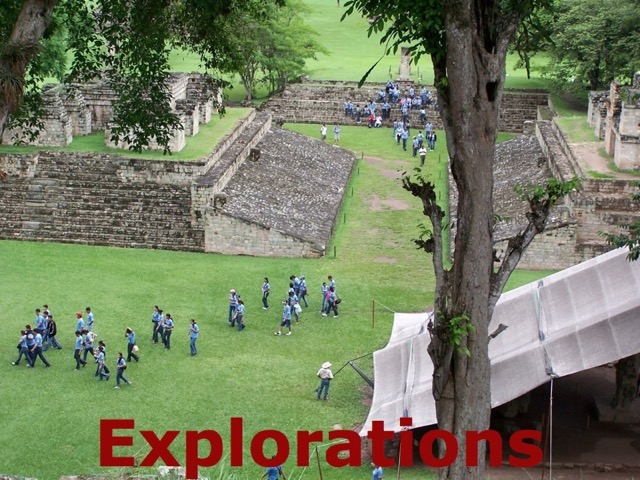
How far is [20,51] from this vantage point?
13031 millimetres

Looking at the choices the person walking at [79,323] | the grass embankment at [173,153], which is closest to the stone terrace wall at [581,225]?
the grass embankment at [173,153]

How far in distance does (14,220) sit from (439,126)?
69.7 ft

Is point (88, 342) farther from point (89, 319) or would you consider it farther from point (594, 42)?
point (594, 42)

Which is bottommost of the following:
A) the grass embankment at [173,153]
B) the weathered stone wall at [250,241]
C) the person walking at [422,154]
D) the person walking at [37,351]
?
the person walking at [37,351]

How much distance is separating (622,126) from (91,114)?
16097 millimetres

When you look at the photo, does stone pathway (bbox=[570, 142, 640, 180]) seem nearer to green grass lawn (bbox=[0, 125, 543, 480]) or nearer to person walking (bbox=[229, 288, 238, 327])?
green grass lawn (bbox=[0, 125, 543, 480])

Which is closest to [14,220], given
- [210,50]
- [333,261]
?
[333,261]

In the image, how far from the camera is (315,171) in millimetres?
38344

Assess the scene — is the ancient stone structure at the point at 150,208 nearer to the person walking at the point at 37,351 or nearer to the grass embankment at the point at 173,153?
the grass embankment at the point at 173,153

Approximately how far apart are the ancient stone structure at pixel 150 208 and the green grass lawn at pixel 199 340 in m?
0.55

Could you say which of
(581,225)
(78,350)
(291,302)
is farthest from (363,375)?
(581,225)

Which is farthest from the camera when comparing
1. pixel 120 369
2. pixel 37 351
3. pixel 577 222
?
pixel 577 222

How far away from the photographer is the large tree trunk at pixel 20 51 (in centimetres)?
1295

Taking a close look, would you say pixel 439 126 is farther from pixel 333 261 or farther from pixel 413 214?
pixel 333 261
